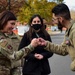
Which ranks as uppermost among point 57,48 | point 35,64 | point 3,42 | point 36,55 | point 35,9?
point 3,42

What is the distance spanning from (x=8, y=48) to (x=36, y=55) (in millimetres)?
1371

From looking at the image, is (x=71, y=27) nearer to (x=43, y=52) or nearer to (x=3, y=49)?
(x=3, y=49)

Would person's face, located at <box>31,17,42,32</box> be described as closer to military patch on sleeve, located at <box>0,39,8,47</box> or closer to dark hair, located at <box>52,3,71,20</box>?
dark hair, located at <box>52,3,71,20</box>

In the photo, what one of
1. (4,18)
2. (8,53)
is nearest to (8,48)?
(8,53)

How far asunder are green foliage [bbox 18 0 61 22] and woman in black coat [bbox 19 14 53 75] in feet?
127

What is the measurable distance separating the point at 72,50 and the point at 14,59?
76 cm

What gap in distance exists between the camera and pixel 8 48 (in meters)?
4.34

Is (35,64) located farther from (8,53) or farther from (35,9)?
(35,9)

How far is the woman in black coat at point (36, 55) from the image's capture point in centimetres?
573

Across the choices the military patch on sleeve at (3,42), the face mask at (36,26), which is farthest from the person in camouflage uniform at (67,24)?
the face mask at (36,26)

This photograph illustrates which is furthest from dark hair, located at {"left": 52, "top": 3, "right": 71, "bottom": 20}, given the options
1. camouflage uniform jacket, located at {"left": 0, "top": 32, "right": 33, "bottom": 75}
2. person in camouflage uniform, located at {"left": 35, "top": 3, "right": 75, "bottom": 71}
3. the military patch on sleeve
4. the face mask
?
the face mask

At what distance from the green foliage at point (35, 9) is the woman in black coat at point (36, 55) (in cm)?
3868

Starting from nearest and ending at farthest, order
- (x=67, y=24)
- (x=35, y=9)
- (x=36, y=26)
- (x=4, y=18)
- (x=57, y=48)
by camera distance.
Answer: (x=67, y=24) < (x=4, y=18) < (x=57, y=48) < (x=36, y=26) < (x=35, y=9)

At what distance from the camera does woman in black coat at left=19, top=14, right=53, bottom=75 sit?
5.73 meters
